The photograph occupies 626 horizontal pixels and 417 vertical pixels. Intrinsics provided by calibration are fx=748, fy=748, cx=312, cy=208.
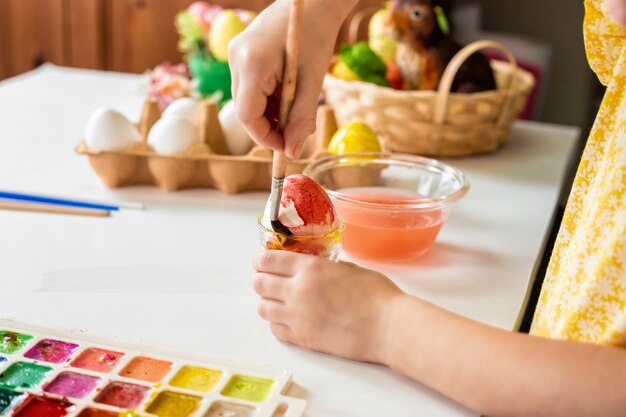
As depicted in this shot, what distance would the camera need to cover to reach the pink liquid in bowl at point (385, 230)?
853mm

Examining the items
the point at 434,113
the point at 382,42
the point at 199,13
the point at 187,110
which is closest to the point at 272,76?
the point at 187,110

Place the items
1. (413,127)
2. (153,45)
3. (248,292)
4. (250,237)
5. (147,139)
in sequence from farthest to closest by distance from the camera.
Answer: (153,45), (413,127), (147,139), (250,237), (248,292)

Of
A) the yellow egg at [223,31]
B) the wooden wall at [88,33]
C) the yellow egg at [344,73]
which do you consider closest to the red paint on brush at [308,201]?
the yellow egg at [344,73]

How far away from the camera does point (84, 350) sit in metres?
0.63

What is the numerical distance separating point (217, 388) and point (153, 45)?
8.23 ft

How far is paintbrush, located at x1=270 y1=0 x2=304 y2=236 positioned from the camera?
0.62 meters

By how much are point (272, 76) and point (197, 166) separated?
40cm

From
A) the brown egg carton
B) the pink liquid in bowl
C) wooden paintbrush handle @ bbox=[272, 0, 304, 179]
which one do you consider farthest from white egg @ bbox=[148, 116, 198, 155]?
wooden paintbrush handle @ bbox=[272, 0, 304, 179]

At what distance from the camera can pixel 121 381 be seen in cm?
59

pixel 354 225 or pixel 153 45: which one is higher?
pixel 354 225

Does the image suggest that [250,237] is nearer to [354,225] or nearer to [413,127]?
[354,225]

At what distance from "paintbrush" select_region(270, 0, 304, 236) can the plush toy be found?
642mm

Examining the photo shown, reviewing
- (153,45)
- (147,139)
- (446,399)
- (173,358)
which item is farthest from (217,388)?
(153,45)

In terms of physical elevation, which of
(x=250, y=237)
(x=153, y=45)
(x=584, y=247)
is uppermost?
(x=584, y=247)
